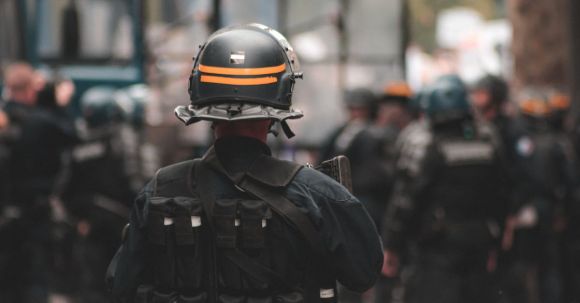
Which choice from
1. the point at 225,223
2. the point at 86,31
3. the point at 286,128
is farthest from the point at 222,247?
the point at 86,31

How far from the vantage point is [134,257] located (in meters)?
4.54

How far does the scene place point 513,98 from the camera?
13562 mm

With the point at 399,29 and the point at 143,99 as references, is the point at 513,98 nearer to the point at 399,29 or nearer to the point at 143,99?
the point at 399,29

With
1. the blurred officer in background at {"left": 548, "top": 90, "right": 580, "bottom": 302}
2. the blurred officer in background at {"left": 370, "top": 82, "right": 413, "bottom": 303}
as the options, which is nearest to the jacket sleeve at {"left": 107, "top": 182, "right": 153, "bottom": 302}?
the blurred officer in background at {"left": 370, "top": 82, "right": 413, "bottom": 303}

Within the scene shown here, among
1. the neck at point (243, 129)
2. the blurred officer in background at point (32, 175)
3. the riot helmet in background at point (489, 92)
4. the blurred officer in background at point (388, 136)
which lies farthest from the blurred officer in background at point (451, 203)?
the neck at point (243, 129)

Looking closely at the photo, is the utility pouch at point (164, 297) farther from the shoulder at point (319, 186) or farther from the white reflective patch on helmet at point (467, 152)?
the white reflective patch on helmet at point (467, 152)

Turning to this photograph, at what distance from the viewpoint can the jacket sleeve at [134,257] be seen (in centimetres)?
454

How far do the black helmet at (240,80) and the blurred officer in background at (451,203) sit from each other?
4.46 m

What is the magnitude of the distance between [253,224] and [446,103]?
4.81m

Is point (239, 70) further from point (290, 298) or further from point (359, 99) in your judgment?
point (359, 99)

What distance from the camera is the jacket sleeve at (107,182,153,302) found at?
4.54m

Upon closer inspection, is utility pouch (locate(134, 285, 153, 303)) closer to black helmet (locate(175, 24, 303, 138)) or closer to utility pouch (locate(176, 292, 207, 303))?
utility pouch (locate(176, 292, 207, 303))

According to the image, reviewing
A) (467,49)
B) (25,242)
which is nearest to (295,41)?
(25,242)

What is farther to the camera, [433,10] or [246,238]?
[433,10]
